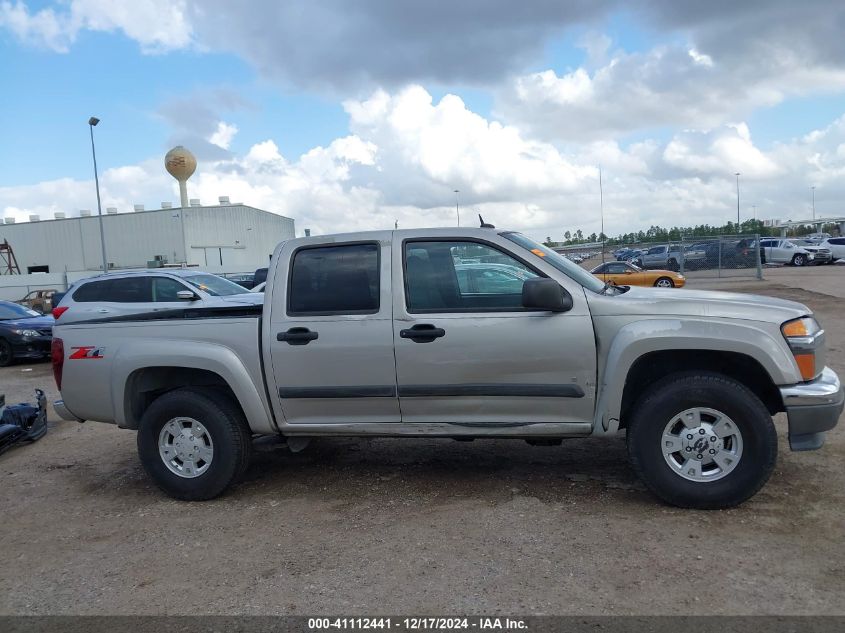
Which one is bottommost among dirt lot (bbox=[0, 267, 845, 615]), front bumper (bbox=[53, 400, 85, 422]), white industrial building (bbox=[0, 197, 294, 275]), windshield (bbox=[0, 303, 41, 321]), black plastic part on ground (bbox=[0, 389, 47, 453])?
dirt lot (bbox=[0, 267, 845, 615])

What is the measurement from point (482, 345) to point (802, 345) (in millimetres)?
1951

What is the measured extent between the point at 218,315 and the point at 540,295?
2367 mm

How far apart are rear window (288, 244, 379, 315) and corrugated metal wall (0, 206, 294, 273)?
163ft

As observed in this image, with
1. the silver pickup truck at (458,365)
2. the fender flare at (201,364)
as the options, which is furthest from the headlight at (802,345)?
the fender flare at (201,364)

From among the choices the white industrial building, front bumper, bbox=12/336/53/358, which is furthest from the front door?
the white industrial building

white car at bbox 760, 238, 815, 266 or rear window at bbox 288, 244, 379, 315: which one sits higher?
rear window at bbox 288, 244, 379, 315

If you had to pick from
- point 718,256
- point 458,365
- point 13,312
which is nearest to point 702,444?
point 458,365

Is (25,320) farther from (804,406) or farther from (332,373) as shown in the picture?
(804,406)

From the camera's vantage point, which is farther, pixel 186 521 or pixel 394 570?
pixel 186 521

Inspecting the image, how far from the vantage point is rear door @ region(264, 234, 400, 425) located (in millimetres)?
4730

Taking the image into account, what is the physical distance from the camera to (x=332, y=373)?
479 centimetres

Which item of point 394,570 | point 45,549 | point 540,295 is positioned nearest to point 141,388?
point 45,549

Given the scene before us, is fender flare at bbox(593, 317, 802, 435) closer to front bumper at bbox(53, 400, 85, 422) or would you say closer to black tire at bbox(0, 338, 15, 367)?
front bumper at bbox(53, 400, 85, 422)

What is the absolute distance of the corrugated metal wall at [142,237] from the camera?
178ft
